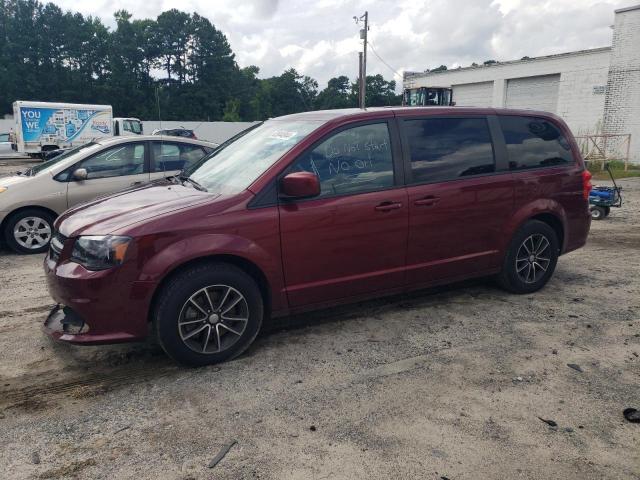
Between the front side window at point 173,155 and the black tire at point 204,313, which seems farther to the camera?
the front side window at point 173,155

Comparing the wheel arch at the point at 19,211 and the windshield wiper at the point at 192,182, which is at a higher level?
the windshield wiper at the point at 192,182

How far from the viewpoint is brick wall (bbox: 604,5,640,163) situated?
21.3m

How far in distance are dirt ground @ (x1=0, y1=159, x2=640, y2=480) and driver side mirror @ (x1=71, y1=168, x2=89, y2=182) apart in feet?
8.55

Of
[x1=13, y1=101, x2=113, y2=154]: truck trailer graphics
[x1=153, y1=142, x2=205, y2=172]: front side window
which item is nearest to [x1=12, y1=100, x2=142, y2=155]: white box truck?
[x1=13, y1=101, x2=113, y2=154]: truck trailer graphics

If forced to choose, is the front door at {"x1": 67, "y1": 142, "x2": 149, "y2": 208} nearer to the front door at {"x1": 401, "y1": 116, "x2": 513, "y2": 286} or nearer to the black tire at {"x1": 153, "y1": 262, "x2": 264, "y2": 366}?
the black tire at {"x1": 153, "y1": 262, "x2": 264, "y2": 366}

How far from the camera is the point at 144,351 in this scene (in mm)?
4035

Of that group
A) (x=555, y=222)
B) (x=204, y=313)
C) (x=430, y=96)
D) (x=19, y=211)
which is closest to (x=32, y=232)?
(x=19, y=211)

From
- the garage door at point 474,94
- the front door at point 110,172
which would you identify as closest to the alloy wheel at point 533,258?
the front door at point 110,172

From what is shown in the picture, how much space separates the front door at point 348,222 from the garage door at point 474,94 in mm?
30887

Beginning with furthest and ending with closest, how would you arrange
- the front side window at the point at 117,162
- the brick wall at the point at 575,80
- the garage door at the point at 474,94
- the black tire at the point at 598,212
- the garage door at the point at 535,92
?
1. the garage door at the point at 474,94
2. the garage door at the point at 535,92
3. the brick wall at the point at 575,80
4. the black tire at the point at 598,212
5. the front side window at the point at 117,162

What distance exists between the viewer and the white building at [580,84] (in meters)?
21.7

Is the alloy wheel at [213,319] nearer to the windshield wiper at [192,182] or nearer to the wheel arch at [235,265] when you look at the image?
the wheel arch at [235,265]

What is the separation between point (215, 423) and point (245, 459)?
406mm

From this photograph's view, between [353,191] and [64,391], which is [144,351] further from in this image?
[353,191]
